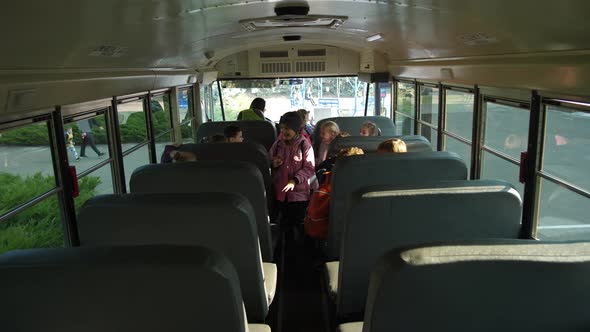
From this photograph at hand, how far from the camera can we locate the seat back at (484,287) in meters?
1.44

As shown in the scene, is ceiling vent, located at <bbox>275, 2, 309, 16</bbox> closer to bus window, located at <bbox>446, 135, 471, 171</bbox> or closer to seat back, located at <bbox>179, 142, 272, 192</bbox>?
seat back, located at <bbox>179, 142, 272, 192</bbox>

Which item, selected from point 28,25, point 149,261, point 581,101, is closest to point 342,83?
point 581,101

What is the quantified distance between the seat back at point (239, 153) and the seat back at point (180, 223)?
2165 millimetres

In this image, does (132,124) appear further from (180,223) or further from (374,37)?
(180,223)

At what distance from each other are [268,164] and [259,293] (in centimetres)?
226

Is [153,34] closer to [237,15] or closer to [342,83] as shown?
[237,15]

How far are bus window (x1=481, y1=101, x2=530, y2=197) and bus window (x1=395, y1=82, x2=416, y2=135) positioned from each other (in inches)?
106

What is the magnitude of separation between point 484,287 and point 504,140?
2814 mm

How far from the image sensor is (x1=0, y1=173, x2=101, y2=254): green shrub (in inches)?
122

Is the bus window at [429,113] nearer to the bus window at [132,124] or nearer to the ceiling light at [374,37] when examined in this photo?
the ceiling light at [374,37]

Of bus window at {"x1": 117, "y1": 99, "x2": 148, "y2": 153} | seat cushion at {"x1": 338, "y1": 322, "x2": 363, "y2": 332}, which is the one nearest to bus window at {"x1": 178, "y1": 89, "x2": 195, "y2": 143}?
bus window at {"x1": 117, "y1": 99, "x2": 148, "y2": 153}

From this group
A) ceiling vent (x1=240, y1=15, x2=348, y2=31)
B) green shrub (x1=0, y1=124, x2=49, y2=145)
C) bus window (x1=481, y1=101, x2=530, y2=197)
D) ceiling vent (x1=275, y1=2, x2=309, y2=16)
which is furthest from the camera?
ceiling vent (x1=240, y1=15, x2=348, y2=31)

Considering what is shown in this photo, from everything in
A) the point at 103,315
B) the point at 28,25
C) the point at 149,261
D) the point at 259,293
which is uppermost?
the point at 28,25

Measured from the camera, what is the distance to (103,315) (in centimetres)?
148
